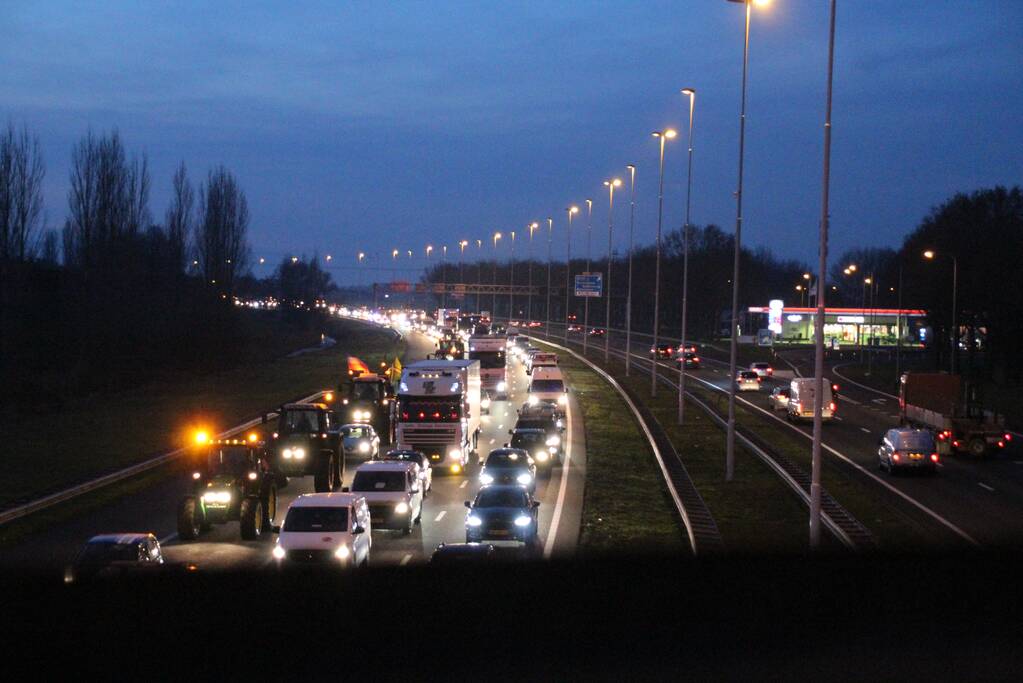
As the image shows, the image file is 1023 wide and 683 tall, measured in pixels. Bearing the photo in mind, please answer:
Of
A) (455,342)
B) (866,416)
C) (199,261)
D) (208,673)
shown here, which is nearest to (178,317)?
(199,261)

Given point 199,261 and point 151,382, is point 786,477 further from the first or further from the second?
point 199,261

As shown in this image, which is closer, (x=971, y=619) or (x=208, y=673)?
(x=208, y=673)

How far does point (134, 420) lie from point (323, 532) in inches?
1418

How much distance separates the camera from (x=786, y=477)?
35188mm

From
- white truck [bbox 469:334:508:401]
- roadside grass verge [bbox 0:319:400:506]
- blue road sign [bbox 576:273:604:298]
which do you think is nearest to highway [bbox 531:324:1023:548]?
white truck [bbox 469:334:508:401]

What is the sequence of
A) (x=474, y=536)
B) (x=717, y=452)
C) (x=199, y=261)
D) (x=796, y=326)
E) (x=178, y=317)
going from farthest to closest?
(x=796, y=326) < (x=199, y=261) < (x=178, y=317) < (x=717, y=452) < (x=474, y=536)

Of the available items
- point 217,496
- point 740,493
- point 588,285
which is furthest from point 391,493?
point 588,285

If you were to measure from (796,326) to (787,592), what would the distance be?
136874 mm

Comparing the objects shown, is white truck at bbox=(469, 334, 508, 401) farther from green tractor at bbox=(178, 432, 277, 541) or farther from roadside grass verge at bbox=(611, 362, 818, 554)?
green tractor at bbox=(178, 432, 277, 541)

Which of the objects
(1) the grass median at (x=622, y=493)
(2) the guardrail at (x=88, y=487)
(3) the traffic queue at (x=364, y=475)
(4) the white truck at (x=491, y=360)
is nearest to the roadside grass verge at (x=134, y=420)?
(2) the guardrail at (x=88, y=487)

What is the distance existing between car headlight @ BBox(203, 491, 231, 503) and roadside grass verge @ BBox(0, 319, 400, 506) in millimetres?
7181

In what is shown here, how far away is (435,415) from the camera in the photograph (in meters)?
35.2

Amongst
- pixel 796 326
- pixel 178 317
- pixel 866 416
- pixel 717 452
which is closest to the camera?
pixel 717 452

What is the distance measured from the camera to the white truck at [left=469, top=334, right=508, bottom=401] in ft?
212
